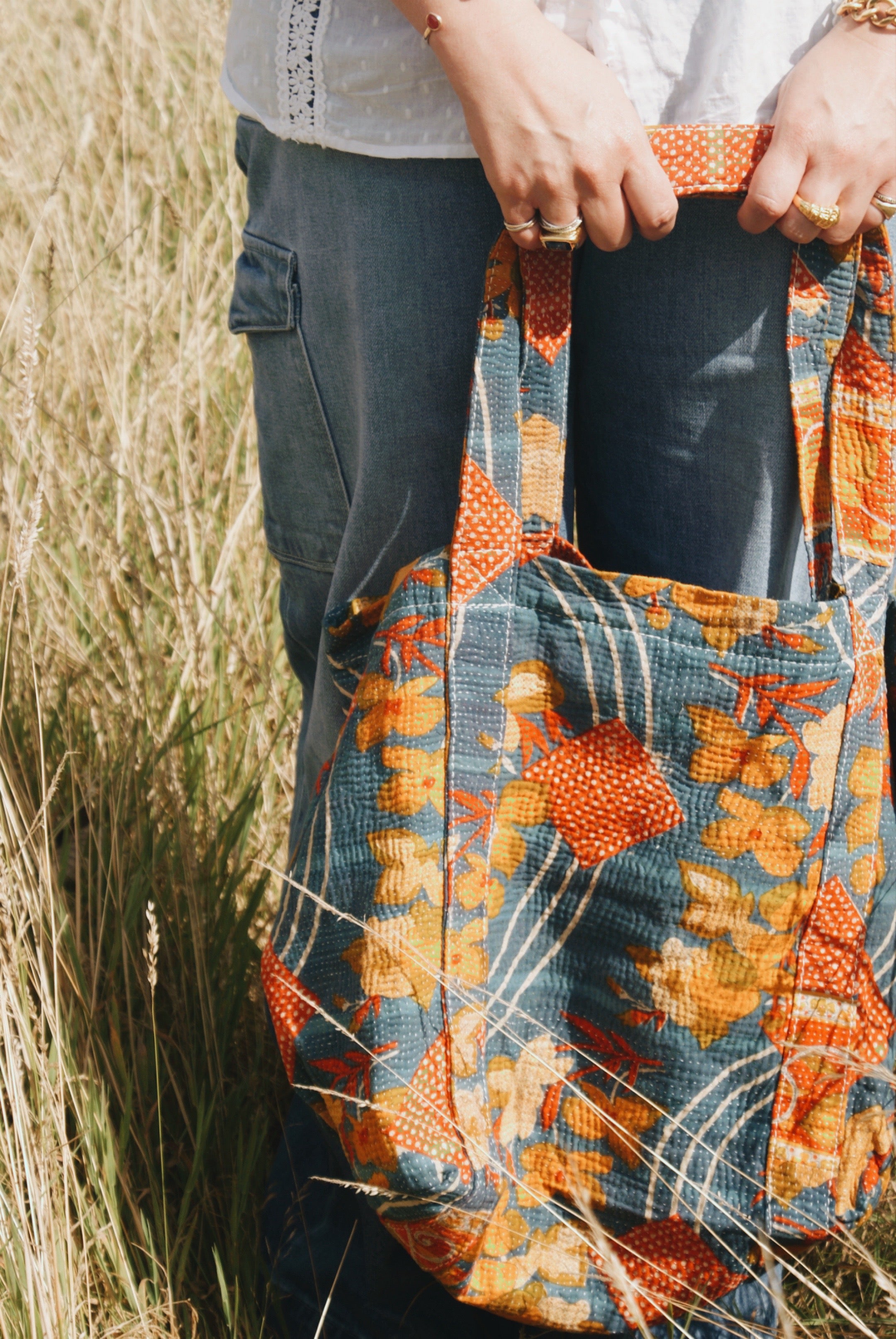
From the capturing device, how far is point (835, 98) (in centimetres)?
74

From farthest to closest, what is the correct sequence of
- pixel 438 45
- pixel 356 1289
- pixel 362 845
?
1. pixel 356 1289
2. pixel 362 845
3. pixel 438 45

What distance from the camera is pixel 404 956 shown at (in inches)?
32.5

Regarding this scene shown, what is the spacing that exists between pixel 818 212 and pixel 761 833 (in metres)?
0.48

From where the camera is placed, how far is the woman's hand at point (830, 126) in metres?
0.74

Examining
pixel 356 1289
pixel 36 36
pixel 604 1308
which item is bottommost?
pixel 356 1289

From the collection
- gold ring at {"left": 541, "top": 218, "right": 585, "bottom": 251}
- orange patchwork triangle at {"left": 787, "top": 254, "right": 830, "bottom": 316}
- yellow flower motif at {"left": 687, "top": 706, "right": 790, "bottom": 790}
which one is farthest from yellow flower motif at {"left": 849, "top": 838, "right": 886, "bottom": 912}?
gold ring at {"left": 541, "top": 218, "right": 585, "bottom": 251}

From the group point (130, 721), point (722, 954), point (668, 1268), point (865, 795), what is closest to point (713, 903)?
point (722, 954)

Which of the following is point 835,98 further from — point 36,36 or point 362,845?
point 36,36

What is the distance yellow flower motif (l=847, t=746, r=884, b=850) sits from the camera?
0.83 m

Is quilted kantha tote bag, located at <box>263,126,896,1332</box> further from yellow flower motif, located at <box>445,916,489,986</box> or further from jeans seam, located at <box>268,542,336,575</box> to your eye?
jeans seam, located at <box>268,542,336,575</box>

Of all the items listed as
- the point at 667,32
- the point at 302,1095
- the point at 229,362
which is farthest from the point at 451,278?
the point at 229,362

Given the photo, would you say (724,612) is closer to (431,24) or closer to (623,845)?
(623,845)

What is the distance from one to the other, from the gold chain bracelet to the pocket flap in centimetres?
48

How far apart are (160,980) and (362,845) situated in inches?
26.7
